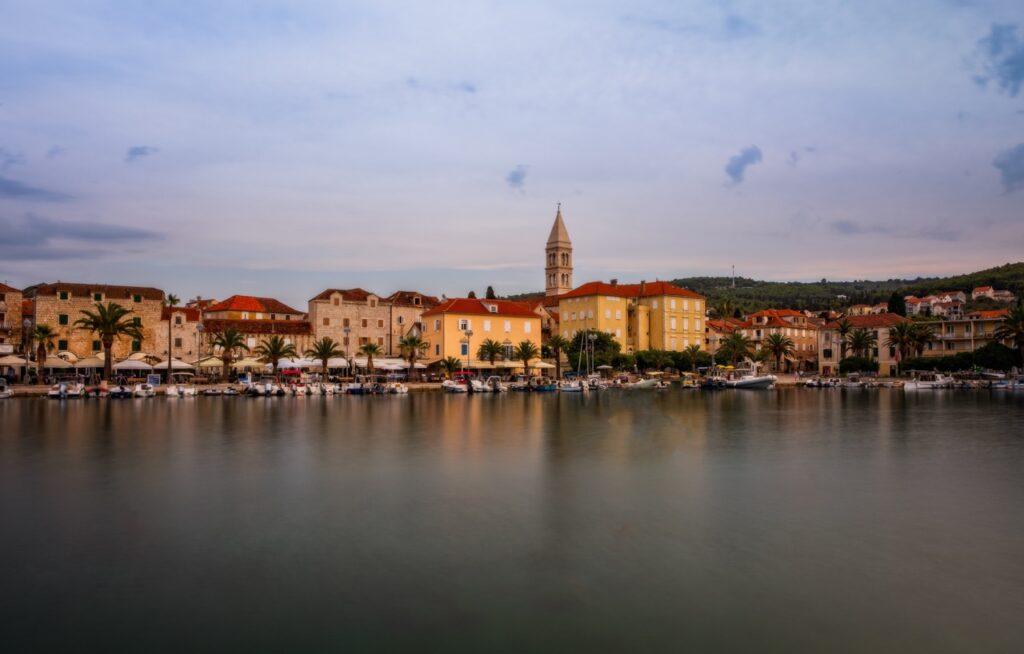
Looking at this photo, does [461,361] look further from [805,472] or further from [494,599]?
[494,599]

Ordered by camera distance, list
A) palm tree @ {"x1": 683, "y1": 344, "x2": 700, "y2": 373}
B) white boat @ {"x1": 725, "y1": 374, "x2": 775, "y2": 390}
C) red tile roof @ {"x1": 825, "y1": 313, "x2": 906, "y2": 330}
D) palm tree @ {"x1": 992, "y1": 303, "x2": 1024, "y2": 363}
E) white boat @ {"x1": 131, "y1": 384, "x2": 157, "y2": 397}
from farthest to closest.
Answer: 1. red tile roof @ {"x1": 825, "y1": 313, "x2": 906, "y2": 330}
2. palm tree @ {"x1": 683, "y1": 344, "x2": 700, "y2": 373}
3. white boat @ {"x1": 725, "y1": 374, "x2": 775, "y2": 390}
4. palm tree @ {"x1": 992, "y1": 303, "x2": 1024, "y2": 363}
5. white boat @ {"x1": 131, "y1": 384, "x2": 157, "y2": 397}

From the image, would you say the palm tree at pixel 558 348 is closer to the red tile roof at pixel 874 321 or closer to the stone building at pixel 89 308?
the red tile roof at pixel 874 321

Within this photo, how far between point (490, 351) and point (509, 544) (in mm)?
53289

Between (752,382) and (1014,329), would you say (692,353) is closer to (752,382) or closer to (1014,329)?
(752,382)

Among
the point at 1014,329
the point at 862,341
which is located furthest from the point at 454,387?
the point at 1014,329

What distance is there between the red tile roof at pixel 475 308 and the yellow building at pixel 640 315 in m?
7.87

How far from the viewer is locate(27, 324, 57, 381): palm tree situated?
53.0 meters

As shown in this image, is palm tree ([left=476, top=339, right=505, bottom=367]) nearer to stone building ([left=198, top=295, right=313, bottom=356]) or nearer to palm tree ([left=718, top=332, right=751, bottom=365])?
stone building ([left=198, top=295, right=313, bottom=356])

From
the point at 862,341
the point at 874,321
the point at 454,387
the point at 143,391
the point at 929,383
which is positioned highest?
the point at 874,321

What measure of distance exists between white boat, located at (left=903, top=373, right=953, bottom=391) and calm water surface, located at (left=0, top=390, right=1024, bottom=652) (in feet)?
145

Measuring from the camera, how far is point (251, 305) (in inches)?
2670

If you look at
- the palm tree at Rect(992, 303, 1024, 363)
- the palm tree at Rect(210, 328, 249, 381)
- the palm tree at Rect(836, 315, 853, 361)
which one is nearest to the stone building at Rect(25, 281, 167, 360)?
the palm tree at Rect(210, 328, 249, 381)

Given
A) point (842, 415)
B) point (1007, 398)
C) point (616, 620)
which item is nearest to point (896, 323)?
point (1007, 398)

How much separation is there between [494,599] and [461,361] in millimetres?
56638
